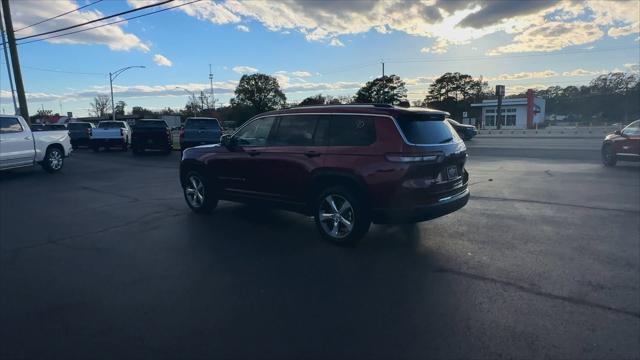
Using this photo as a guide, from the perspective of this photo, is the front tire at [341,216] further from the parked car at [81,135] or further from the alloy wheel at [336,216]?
the parked car at [81,135]

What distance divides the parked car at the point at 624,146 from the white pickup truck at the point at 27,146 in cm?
1862

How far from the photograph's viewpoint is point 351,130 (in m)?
5.32

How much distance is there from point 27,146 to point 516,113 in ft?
255

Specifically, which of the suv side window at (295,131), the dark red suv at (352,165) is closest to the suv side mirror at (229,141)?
the dark red suv at (352,165)

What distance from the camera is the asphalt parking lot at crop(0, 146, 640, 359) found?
314 cm

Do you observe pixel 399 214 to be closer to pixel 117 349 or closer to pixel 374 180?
pixel 374 180

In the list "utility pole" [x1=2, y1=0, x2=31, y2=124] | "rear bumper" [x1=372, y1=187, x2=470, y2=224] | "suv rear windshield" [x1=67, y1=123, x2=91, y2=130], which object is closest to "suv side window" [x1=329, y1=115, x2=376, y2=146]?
"rear bumper" [x1=372, y1=187, x2=470, y2=224]

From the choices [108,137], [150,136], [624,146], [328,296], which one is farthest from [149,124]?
[624,146]

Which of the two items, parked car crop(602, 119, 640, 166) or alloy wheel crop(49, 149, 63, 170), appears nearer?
parked car crop(602, 119, 640, 166)

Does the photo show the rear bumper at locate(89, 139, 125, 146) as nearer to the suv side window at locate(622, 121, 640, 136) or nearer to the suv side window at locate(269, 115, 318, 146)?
the suv side window at locate(269, 115, 318, 146)

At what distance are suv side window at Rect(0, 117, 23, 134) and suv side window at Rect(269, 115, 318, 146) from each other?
9870mm

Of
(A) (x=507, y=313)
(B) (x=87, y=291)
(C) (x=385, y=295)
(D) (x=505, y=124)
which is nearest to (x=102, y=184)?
(B) (x=87, y=291)

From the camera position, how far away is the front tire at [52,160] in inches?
526

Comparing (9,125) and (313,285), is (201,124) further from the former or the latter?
(313,285)
